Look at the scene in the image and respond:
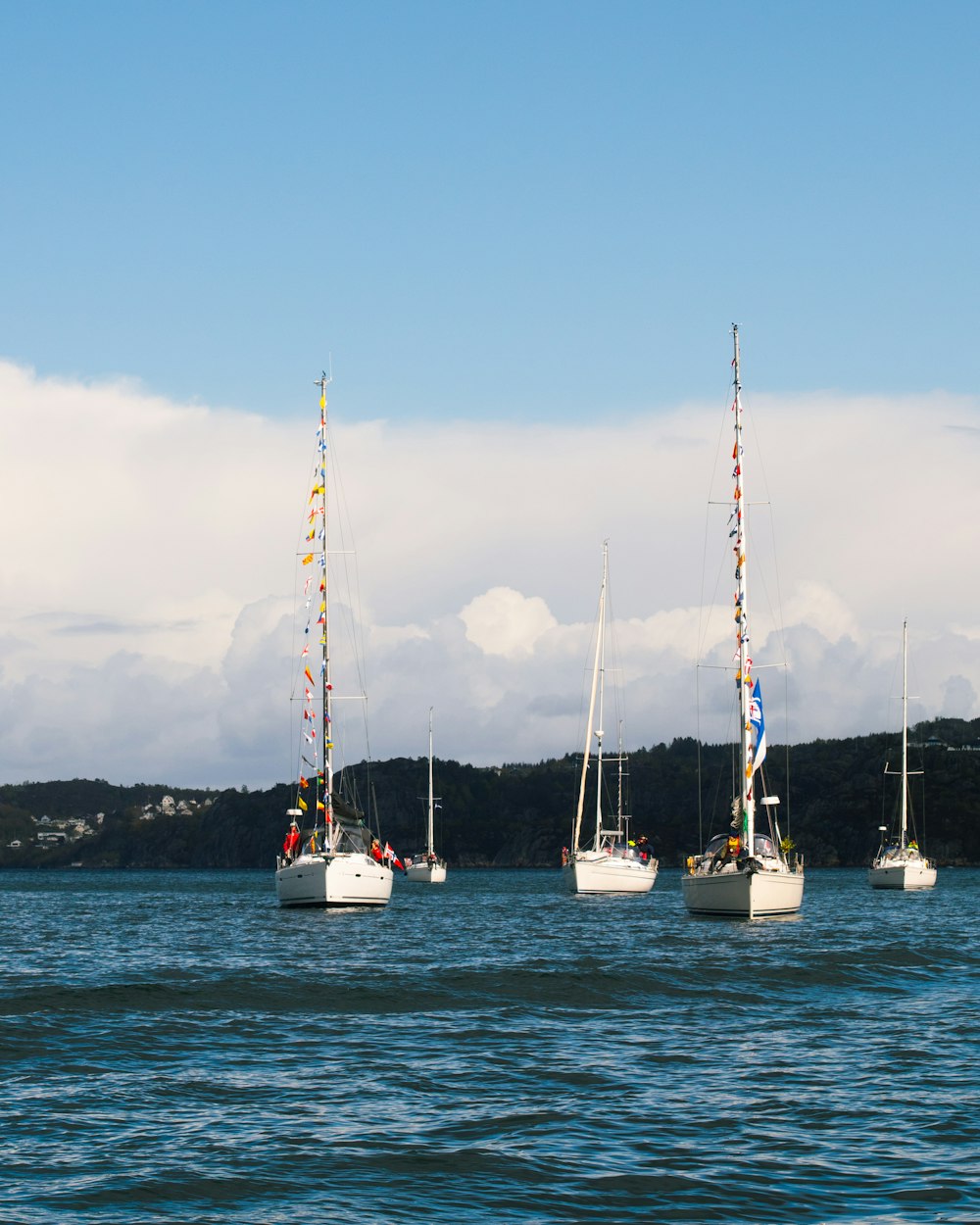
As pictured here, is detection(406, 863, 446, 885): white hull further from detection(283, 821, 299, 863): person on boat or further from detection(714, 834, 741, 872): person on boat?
detection(714, 834, 741, 872): person on boat

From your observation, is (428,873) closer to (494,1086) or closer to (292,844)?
(292,844)

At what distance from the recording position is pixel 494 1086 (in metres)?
22.6

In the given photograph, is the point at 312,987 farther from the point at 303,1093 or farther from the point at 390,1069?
the point at 303,1093

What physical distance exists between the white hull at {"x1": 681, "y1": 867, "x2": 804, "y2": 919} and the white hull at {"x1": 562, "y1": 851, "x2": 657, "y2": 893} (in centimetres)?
3373

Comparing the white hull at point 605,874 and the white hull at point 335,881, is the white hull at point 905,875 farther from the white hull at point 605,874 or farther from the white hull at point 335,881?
the white hull at point 335,881

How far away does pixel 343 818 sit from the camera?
65.4 m

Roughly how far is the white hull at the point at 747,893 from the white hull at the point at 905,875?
5412 centimetres

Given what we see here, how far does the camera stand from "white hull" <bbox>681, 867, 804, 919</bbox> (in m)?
54.7

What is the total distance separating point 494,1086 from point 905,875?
303 feet

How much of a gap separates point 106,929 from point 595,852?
37.1m

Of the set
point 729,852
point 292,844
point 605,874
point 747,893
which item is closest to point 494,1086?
point 747,893

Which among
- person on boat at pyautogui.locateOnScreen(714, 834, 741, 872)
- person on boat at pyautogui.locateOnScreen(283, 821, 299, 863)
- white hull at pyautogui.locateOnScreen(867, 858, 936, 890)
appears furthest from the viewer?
white hull at pyautogui.locateOnScreen(867, 858, 936, 890)

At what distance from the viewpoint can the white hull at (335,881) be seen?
62969mm

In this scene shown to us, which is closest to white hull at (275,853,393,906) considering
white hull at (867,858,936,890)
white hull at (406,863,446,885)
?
white hull at (867,858,936,890)
